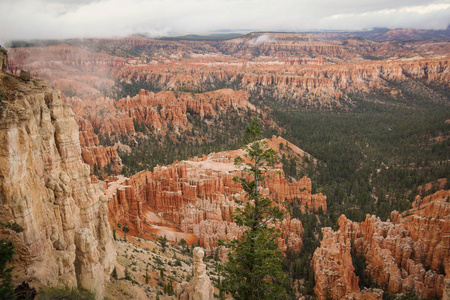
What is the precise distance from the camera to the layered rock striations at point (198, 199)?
3161 centimetres

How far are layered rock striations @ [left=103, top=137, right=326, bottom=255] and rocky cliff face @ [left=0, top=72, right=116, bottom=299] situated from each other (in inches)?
661

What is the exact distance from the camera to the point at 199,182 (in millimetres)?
37656

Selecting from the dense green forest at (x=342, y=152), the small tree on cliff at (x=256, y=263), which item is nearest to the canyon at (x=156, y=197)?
the dense green forest at (x=342, y=152)

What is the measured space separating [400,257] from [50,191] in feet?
87.5

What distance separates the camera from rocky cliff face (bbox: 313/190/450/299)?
77.4 ft

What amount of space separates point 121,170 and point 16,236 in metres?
41.2

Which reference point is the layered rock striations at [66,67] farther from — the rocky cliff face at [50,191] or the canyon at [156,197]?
the rocky cliff face at [50,191]

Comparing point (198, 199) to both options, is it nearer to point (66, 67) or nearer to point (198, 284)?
point (198, 284)

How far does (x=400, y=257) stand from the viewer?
86.1ft

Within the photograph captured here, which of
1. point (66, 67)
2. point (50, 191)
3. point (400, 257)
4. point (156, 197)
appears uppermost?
point (66, 67)

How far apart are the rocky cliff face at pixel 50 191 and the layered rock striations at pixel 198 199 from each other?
55.1 feet

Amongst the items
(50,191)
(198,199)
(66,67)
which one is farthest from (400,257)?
(66,67)

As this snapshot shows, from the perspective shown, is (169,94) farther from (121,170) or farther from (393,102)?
(393,102)

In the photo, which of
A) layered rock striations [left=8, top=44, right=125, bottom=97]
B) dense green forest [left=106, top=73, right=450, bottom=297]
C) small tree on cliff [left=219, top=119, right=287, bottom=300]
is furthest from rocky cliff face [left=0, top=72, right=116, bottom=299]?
layered rock striations [left=8, top=44, right=125, bottom=97]
